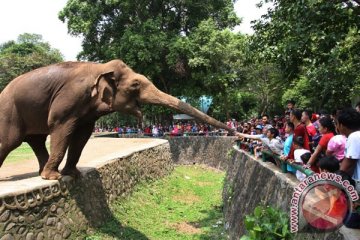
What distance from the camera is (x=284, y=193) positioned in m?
6.27

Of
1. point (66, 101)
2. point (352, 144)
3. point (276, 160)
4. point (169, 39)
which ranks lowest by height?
point (276, 160)

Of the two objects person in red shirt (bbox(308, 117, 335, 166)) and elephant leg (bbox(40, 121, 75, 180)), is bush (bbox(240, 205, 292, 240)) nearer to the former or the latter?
person in red shirt (bbox(308, 117, 335, 166))

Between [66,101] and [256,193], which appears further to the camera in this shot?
[256,193]

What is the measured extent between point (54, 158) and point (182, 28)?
20794mm

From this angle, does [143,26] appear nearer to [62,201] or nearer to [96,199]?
[96,199]

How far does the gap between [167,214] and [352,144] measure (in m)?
8.25

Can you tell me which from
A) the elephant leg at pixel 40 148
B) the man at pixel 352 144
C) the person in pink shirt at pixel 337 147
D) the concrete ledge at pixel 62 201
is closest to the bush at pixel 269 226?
the person in pink shirt at pixel 337 147

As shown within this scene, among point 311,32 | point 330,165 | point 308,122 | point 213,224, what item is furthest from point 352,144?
point 213,224

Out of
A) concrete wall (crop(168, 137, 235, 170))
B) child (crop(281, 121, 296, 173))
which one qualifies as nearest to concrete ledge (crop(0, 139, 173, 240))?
child (crop(281, 121, 296, 173))

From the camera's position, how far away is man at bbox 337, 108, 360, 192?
417 cm

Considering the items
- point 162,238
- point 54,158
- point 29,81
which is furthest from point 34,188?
point 162,238

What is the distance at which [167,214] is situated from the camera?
11.8 metres

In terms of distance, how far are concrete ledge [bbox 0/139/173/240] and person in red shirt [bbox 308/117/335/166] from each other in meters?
4.26

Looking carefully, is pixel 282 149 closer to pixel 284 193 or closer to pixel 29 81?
pixel 284 193
